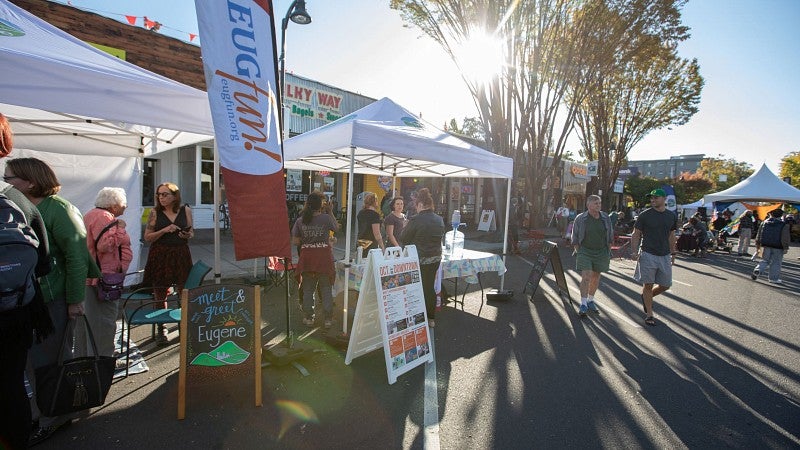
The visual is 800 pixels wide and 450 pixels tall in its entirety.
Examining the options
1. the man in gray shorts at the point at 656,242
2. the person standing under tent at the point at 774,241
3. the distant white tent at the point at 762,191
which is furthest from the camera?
the distant white tent at the point at 762,191

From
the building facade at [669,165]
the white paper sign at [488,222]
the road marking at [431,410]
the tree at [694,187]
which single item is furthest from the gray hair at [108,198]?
the building facade at [669,165]

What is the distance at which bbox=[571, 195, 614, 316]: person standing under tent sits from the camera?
5.76m

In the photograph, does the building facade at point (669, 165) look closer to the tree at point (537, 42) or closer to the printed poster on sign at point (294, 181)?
the tree at point (537, 42)

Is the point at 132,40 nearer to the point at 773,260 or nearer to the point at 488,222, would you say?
the point at 488,222

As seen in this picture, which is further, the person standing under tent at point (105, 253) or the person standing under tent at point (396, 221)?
the person standing under tent at point (396, 221)

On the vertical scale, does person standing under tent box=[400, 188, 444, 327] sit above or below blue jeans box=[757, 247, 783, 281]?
above

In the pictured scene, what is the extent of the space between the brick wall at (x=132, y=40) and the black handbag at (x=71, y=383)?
10.6 m

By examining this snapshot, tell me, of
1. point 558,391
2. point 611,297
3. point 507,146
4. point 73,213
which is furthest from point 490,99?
point 73,213

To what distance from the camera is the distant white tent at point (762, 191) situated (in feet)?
54.5

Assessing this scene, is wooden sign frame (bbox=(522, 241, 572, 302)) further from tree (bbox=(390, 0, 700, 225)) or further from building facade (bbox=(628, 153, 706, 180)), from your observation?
building facade (bbox=(628, 153, 706, 180))

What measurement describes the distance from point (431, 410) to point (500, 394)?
73cm

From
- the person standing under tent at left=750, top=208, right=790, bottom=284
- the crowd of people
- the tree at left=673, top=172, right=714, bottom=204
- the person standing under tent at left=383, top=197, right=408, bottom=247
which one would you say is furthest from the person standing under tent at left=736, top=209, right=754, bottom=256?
the tree at left=673, top=172, right=714, bottom=204

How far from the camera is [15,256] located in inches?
71.9

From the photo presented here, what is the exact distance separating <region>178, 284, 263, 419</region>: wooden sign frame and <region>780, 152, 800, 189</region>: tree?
170 feet
